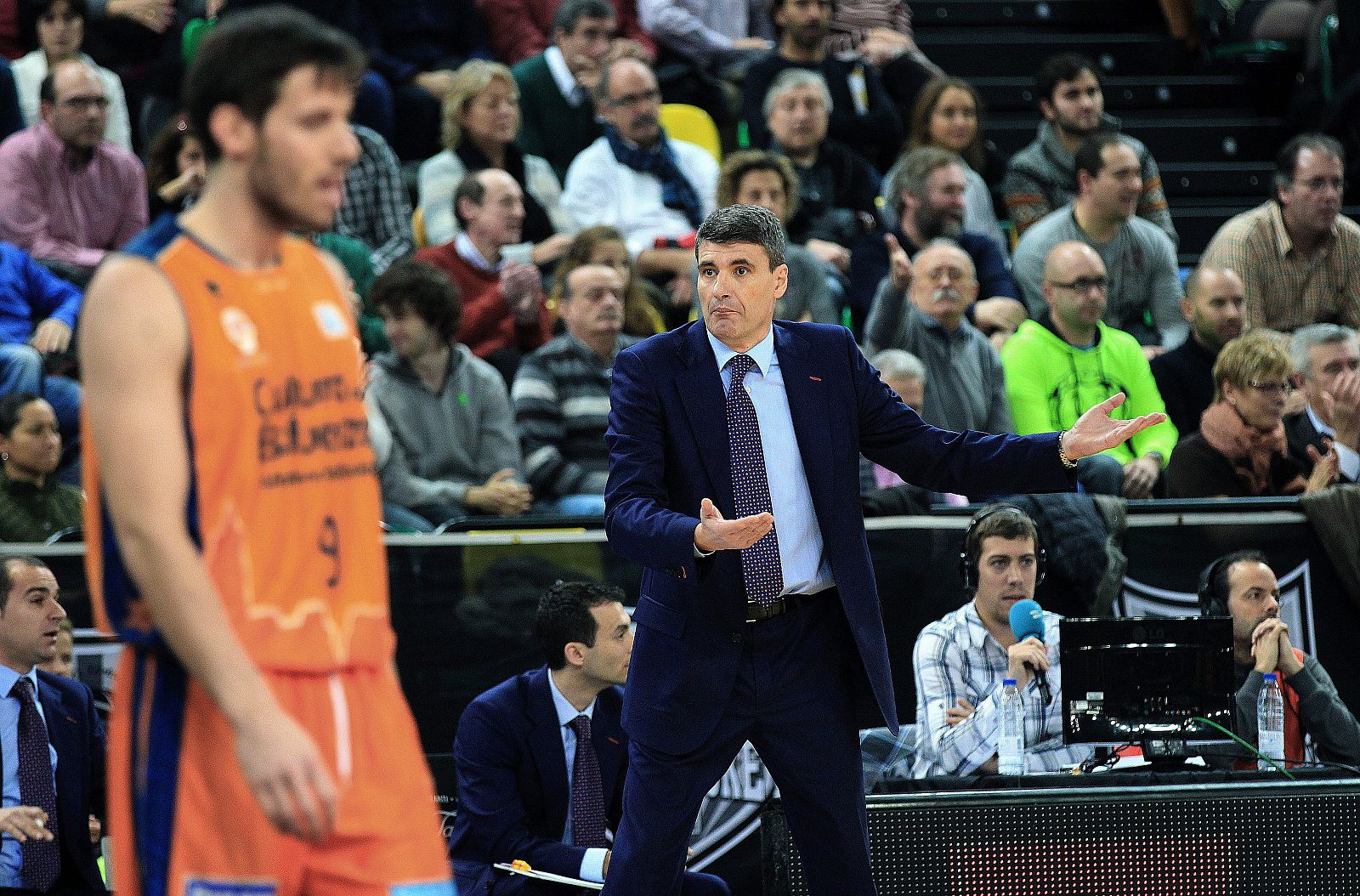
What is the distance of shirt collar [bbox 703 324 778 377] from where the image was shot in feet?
14.8

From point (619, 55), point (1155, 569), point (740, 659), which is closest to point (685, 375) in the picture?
point (740, 659)

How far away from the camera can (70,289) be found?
8.51 meters

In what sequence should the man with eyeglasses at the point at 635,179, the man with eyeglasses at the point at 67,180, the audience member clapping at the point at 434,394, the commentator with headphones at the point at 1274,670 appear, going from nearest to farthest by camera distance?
the commentator with headphones at the point at 1274,670, the audience member clapping at the point at 434,394, the man with eyeglasses at the point at 67,180, the man with eyeglasses at the point at 635,179

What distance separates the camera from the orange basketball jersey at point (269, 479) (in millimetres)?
2604

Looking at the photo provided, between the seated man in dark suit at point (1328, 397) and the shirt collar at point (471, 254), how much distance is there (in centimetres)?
382

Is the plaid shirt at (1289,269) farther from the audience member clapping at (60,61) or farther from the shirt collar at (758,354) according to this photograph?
the audience member clapping at (60,61)

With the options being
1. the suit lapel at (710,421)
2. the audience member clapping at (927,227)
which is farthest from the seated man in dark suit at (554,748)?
the audience member clapping at (927,227)

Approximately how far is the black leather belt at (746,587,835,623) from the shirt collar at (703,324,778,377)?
0.56 m

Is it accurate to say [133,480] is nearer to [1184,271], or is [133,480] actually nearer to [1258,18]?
[1184,271]

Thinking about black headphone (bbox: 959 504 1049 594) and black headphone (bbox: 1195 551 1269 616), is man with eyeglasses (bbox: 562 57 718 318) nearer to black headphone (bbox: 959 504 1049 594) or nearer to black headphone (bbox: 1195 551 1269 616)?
black headphone (bbox: 959 504 1049 594)

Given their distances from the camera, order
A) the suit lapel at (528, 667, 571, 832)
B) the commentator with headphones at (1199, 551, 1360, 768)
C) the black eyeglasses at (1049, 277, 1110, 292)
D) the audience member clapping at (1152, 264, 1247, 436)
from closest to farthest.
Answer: the suit lapel at (528, 667, 571, 832) < the commentator with headphones at (1199, 551, 1360, 768) < the black eyeglasses at (1049, 277, 1110, 292) < the audience member clapping at (1152, 264, 1247, 436)

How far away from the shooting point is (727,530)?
3768 mm

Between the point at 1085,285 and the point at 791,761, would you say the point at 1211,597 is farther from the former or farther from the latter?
the point at 791,761

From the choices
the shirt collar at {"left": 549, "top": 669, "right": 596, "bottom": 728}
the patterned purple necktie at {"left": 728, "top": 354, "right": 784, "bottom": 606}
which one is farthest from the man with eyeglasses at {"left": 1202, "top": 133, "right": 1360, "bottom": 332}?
the patterned purple necktie at {"left": 728, "top": 354, "right": 784, "bottom": 606}
